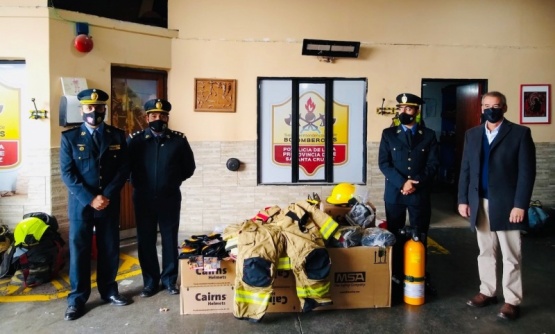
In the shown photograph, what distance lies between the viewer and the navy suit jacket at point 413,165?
395 centimetres

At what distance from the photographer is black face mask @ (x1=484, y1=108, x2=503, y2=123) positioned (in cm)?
344

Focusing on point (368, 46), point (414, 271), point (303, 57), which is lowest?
point (414, 271)

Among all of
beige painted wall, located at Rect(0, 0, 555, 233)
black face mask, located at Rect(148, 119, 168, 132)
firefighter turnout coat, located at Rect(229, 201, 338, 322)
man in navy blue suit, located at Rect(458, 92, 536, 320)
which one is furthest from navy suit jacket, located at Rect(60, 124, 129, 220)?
man in navy blue suit, located at Rect(458, 92, 536, 320)

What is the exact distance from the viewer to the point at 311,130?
6.20m

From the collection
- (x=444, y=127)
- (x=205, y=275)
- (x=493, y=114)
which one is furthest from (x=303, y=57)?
(x=444, y=127)

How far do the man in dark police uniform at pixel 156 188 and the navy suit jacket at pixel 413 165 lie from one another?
200 cm

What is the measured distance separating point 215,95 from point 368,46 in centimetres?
232

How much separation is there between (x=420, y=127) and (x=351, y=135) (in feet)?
7.24

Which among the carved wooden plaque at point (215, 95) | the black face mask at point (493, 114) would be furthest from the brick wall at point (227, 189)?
the black face mask at point (493, 114)

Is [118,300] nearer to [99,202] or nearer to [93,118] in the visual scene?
[99,202]

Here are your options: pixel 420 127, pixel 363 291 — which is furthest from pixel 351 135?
pixel 363 291

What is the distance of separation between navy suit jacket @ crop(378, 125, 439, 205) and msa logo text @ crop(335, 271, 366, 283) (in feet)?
2.65

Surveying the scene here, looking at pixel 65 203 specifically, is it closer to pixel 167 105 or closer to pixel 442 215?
pixel 167 105

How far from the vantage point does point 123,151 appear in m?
3.81
